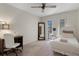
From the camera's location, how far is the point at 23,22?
2.58 metres

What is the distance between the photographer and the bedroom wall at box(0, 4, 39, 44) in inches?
94.0

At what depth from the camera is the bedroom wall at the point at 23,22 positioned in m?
2.39

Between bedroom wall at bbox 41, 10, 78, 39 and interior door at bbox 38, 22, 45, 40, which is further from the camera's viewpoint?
interior door at bbox 38, 22, 45, 40

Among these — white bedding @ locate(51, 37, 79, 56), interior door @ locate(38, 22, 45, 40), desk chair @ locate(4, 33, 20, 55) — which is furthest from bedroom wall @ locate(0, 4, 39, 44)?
white bedding @ locate(51, 37, 79, 56)

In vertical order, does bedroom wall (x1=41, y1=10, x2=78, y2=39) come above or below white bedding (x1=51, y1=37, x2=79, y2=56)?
above

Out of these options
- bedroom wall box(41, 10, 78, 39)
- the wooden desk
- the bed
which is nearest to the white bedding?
the bed

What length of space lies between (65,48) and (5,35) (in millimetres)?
1743

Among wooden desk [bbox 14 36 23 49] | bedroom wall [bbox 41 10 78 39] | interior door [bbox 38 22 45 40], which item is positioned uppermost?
bedroom wall [bbox 41 10 78 39]

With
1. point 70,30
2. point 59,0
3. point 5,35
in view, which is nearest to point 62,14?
point 70,30

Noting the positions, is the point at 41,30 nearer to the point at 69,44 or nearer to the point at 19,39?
the point at 19,39

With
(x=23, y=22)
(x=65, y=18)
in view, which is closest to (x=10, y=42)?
(x=23, y=22)

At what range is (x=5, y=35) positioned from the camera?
2582mm

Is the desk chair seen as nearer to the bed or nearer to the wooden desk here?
the wooden desk

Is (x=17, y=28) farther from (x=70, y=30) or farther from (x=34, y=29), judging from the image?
(x=70, y=30)
